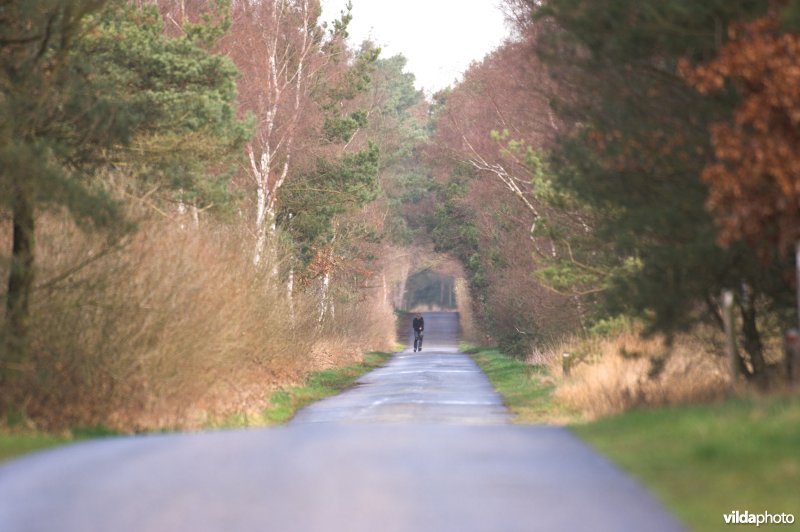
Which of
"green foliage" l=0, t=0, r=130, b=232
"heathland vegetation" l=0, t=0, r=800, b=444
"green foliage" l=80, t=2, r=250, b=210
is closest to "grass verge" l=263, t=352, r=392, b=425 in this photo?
"heathland vegetation" l=0, t=0, r=800, b=444

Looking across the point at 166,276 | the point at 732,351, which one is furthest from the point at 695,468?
the point at 166,276

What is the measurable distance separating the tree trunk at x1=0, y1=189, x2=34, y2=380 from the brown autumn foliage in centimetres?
932

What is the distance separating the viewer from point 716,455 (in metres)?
12.6

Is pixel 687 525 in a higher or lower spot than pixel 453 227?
lower

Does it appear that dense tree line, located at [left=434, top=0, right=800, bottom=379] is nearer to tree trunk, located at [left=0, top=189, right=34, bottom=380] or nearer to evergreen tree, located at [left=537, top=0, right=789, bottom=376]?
evergreen tree, located at [left=537, top=0, right=789, bottom=376]

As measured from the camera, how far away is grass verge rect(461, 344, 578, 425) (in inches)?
1050

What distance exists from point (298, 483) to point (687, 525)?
3.62 meters

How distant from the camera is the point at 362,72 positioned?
5375 centimetres

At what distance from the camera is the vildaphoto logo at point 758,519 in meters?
9.88

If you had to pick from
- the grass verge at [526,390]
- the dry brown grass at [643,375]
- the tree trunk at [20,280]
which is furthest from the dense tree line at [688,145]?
the tree trunk at [20,280]

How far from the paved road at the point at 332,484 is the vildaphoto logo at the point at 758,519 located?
0.50 m

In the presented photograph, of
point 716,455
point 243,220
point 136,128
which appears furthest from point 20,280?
point 243,220

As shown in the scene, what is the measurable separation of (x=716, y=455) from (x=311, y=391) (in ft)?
84.4

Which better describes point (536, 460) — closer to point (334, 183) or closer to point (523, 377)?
point (523, 377)
